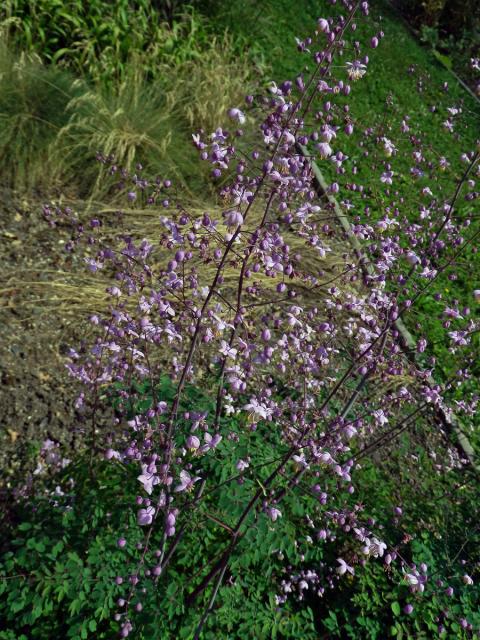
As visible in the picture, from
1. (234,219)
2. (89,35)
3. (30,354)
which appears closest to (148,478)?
(234,219)

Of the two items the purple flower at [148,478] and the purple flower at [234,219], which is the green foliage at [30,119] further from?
the purple flower at [148,478]

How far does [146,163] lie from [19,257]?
1.53 meters

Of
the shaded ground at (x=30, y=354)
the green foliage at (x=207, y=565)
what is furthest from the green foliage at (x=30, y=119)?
the green foliage at (x=207, y=565)

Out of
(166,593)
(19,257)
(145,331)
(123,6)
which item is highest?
A: (123,6)

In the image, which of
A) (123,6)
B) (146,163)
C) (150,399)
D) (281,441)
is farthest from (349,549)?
(123,6)

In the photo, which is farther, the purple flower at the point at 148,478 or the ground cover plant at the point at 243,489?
the ground cover plant at the point at 243,489

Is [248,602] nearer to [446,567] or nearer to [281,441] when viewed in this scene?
[281,441]

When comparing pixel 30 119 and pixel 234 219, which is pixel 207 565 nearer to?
pixel 234 219

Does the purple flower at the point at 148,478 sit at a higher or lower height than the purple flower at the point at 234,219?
lower

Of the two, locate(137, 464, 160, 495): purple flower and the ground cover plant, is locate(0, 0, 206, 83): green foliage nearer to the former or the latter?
the ground cover plant

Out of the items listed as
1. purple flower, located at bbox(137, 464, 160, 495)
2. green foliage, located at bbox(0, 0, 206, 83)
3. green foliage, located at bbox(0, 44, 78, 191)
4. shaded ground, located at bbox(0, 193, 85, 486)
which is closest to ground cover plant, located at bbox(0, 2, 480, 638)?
purple flower, located at bbox(137, 464, 160, 495)

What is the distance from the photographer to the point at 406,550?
2.75 metres

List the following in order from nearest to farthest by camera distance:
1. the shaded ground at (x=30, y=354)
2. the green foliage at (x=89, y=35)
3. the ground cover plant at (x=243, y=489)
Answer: the ground cover plant at (x=243, y=489), the shaded ground at (x=30, y=354), the green foliage at (x=89, y=35)

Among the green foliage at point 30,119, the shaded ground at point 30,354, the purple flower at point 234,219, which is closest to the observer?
the purple flower at point 234,219
